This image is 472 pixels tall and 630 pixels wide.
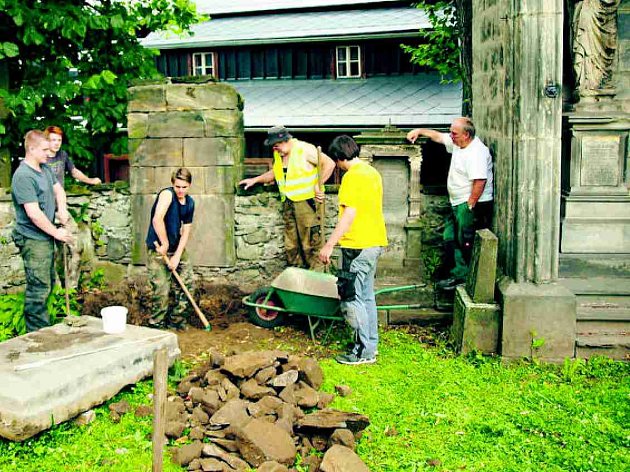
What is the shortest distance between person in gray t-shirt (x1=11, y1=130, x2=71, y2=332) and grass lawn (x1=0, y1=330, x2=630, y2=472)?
172 centimetres

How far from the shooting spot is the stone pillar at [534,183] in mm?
6258

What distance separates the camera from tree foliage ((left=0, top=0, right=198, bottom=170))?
8594 mm

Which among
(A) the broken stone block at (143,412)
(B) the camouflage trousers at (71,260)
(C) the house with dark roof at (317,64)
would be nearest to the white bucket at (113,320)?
(A) the broken stone block at (143,412)

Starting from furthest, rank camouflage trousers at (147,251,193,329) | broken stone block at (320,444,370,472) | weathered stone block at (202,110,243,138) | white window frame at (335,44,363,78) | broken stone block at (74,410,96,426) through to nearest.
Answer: white window frame at (335,44,363,78), weathered stone block at (202,110,243,138), camouflage trousers at (147,251,193,329), broken stone block at (74,410,96,426), broken stone block at (320,444,370,472)

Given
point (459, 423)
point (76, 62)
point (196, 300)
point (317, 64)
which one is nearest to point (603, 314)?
point (459, 423)

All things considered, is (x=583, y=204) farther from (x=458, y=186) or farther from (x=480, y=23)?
(x=480, y=23)

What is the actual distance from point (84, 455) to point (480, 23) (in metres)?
6.10

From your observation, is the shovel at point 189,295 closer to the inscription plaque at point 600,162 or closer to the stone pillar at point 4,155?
the stone pillar at point 4,155

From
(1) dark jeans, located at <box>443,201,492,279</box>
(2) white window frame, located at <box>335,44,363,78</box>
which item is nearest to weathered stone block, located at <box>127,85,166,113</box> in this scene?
(1) dark jeans, located at <box>443,201,492,279</box>

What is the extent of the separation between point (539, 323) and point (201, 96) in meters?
4.75

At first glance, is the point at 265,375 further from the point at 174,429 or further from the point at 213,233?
the point at 213,233

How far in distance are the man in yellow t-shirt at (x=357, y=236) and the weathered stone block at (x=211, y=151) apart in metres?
2.52

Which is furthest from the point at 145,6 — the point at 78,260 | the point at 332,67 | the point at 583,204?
the point at 332,67

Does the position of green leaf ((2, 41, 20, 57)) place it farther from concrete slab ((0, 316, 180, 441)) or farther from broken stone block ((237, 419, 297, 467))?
broken stone block ((237, 419, 297, 467))
